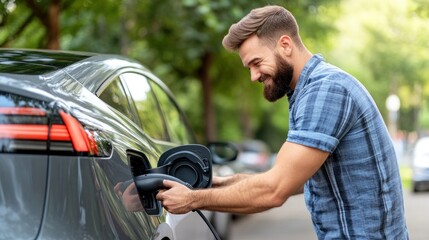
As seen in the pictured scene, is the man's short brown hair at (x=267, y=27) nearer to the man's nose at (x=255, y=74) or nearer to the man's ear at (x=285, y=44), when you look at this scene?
the man's ear at (x=285, y=44)

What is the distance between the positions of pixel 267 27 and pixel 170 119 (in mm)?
2533

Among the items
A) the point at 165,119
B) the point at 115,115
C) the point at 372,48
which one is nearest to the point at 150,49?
the point at 165,119

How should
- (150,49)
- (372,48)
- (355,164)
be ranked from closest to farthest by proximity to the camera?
(355,164) → (150,49) → (372,48)

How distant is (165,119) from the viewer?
18.1 feet

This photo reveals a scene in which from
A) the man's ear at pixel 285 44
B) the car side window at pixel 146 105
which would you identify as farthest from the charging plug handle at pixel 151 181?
the car side window at pixel 146 105

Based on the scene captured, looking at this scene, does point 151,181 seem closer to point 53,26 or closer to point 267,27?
point 267,27

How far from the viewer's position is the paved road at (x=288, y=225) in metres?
14.0

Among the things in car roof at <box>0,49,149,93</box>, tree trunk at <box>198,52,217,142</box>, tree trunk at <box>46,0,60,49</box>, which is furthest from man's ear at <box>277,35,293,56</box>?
tree trunk at <box>198,52,217,142</box>

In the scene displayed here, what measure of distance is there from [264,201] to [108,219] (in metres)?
0.65

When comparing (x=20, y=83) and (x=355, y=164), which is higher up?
(x=20, y=83)

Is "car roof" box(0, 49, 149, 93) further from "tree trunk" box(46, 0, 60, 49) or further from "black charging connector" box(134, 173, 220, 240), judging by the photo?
"tree trunk" box(46, 0, 60, 49)

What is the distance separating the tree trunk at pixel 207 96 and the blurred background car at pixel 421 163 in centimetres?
551

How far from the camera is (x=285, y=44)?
355cm

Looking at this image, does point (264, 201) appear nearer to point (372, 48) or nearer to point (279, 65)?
point (279, 65)
